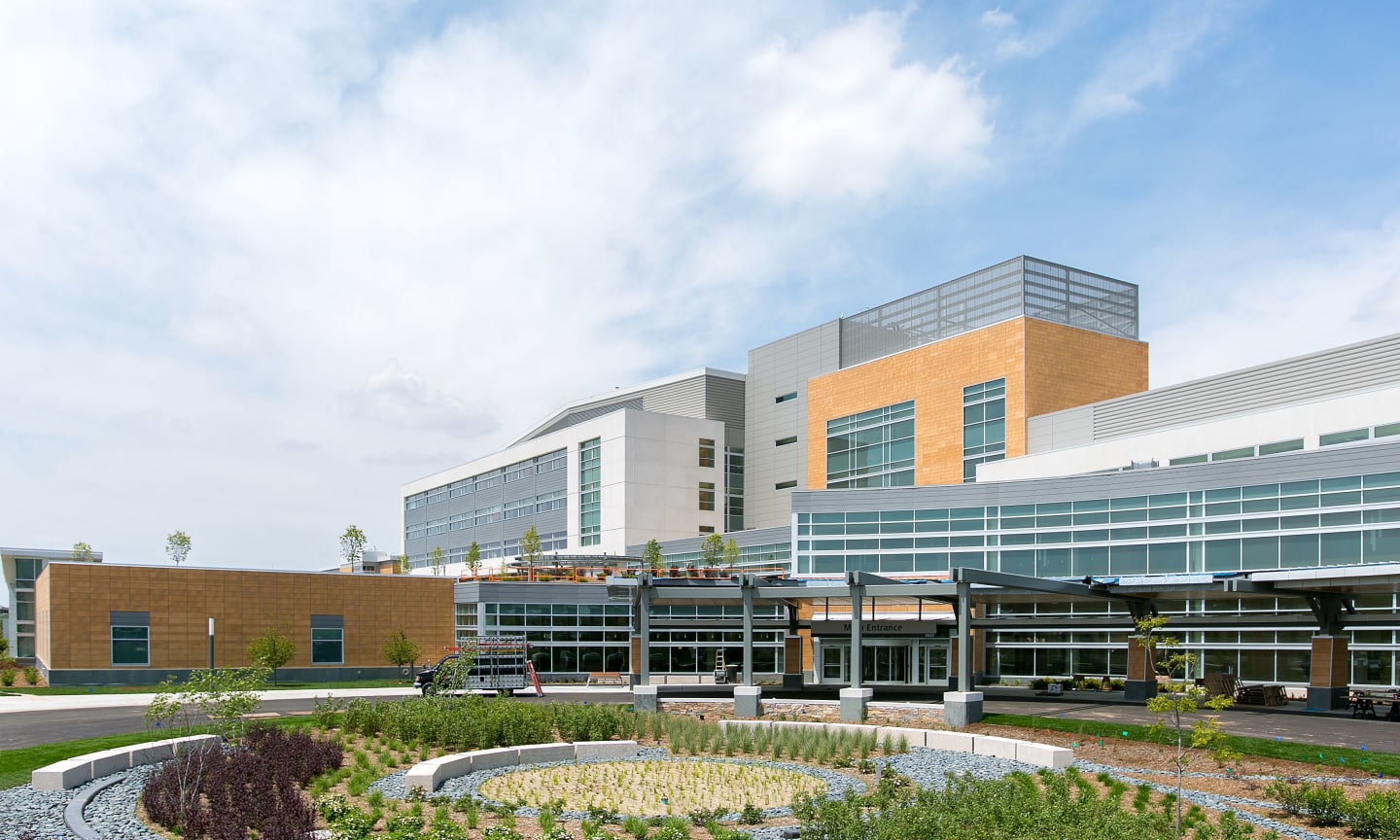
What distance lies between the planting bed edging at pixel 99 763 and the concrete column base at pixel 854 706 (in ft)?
51.8

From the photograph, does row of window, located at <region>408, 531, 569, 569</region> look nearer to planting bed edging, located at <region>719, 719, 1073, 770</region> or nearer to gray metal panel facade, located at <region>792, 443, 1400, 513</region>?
gray metal panel facade, located at <region>792, 443, 1400, 513</region>

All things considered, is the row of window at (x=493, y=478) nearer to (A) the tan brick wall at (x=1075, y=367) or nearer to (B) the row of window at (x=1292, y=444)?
(A) the tan brick wall at (x=1075, y=367)

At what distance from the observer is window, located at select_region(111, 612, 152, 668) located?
45.0m

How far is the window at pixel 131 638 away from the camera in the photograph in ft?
148

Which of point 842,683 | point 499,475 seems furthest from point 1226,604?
point 499,475

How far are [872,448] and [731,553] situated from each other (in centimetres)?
987

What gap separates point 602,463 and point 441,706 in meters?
47.4

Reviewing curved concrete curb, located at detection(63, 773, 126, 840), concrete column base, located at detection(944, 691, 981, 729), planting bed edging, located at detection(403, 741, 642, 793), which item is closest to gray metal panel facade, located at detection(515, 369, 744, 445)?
concrete column base, located at detection(944, 691, 981, 729)

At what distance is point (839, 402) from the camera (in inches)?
2398

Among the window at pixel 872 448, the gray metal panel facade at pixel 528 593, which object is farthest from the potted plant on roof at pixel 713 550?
the gray metal panel facade at pixel 528 593

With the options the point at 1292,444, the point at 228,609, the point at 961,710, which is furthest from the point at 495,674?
the point at 1292,444

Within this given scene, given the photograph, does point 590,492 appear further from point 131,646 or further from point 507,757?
point 507,757

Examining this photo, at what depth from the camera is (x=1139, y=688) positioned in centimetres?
3400

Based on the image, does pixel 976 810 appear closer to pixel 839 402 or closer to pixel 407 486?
pixel 839 402
